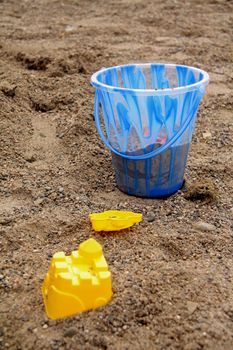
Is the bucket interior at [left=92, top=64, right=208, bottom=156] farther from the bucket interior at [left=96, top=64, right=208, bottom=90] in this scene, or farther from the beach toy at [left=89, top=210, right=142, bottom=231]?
the beach toy at [left=89, top=210, right=142, bottom=231]

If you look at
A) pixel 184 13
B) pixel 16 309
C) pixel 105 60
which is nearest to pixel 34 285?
pixel 16 309

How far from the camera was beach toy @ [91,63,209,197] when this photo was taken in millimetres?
1887

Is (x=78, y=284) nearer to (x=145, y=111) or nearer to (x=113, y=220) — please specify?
(x=113, y=220)

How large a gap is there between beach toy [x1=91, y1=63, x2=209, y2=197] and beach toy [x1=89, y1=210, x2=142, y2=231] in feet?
0.78

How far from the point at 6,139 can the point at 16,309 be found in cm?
115

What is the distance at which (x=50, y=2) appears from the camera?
5.04 meters

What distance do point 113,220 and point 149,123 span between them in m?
0.40

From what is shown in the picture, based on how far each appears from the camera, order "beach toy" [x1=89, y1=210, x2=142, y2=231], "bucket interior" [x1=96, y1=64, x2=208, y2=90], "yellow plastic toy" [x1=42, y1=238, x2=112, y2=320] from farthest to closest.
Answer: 1. "bucket interior" [x1=96, y1=64, x2=208, y2=90]
2. "beach toy" [x1=89, y1=210, x2=142, y2=231]
3. "yellow plastic toy" [x1=42, y1=238, x2=112, y2=320]

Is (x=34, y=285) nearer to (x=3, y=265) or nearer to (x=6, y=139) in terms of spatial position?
(x=3, y=265)

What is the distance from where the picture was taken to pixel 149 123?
6.36 ft

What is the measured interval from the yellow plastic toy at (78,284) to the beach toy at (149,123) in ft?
1.91

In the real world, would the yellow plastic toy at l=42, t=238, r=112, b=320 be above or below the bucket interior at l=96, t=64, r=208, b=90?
below

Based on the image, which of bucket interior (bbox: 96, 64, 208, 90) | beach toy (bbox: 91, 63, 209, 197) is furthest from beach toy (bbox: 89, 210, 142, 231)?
bucket interior (bbox: 96, 64, 208, 90)

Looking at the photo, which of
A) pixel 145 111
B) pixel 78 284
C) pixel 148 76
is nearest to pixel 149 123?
pixel 145 111
